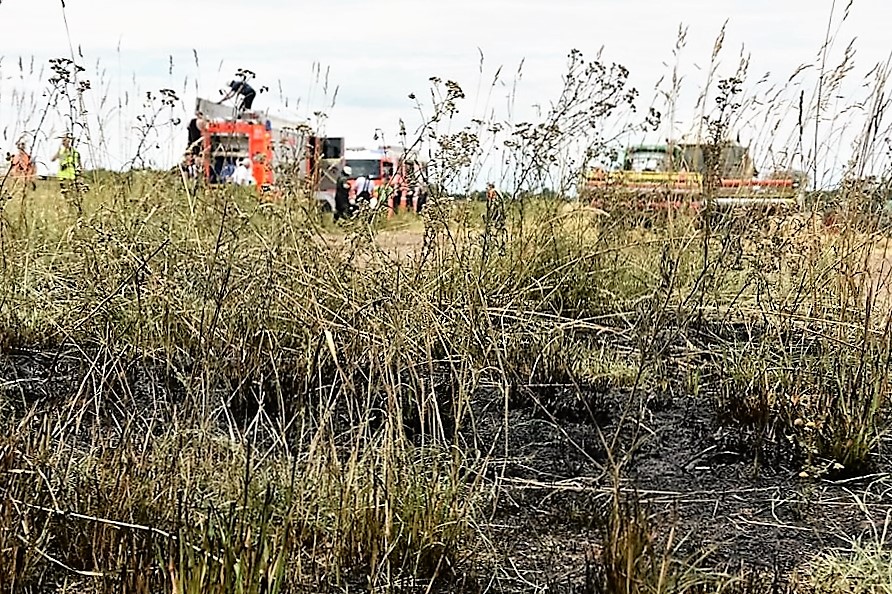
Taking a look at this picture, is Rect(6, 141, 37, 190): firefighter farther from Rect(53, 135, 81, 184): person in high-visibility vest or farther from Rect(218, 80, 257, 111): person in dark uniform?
Rect(218, 80, 257, 111): person in dark uniform

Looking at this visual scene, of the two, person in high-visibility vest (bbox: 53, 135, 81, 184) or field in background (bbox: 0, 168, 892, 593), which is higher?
person in high-visibility vest (bbox: 53, 135, 81, 184)

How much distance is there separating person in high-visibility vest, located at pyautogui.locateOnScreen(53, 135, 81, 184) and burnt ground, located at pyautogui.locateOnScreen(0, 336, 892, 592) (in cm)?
190

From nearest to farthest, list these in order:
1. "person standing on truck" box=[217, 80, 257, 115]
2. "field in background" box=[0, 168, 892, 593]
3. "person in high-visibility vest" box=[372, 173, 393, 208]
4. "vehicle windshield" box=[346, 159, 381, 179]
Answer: "field in background" box=[0, 168, 892, 593] → "person in high-visibility vest" box=[372, 173, 393, 208] → "person standing on truck" box=[217, 80, 257, 115] → "vehicle windshield" box=[346, 159, 381, 179]

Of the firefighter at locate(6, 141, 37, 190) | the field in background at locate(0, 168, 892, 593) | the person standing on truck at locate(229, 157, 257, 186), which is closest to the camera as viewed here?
the field in background at locate(0, 168, 892, 593)

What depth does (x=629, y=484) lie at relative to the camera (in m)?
2.74

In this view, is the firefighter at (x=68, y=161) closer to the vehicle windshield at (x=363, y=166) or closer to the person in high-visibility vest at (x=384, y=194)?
the person in high-visibility vest at (x=384, y=194)

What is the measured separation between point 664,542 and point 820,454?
0.90 m

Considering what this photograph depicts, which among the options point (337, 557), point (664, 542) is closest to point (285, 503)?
point (337, 557)

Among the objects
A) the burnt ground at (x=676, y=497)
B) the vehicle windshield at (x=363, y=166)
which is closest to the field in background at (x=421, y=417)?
the burnt ground at (x=676, y=497)

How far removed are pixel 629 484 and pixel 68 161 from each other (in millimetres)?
3845

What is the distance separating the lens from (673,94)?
5.43 metres

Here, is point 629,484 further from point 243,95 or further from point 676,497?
point 243,95

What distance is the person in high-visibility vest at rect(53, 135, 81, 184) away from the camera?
5273 millimetres

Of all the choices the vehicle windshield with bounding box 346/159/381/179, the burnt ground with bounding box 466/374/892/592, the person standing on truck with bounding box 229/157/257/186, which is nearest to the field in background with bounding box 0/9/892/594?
the burnt ground with bounding box 466/374/892/592
